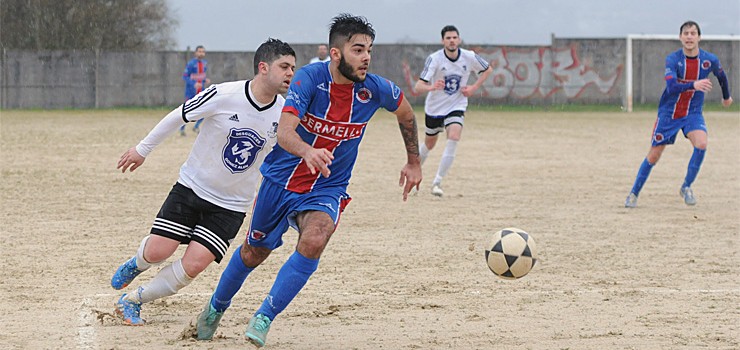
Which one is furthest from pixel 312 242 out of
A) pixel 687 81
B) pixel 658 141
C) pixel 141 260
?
pixel 687 81

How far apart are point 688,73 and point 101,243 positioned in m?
6.91

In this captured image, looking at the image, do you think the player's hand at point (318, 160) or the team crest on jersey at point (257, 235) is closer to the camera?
the player's hand at point (318, 160)

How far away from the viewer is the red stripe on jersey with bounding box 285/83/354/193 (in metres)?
5.86

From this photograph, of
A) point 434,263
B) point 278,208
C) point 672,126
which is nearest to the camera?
point 278,208

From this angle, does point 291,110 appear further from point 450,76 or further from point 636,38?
point 636,38

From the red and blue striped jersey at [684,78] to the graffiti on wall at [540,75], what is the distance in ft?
84.7

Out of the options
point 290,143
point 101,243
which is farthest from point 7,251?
point 290,143

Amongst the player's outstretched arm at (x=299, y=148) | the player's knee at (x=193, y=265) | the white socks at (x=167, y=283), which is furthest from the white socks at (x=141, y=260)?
the player's outstretched arm at (x=299, y=148)

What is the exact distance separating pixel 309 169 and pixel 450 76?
27.6 feet

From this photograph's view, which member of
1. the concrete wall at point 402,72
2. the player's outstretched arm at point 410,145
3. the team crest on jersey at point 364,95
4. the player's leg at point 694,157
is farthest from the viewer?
the concrete wall at point 402,72

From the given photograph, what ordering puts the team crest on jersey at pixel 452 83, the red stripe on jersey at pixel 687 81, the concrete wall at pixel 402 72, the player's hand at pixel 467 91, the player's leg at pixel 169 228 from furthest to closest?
the concrete wall at pixel 402 72 → the team crest on jersey at pixel 452 83 → the player's hand at pixel 467 91 → the red stripe on jersey at pixel 687 81 → the player's leg at pixel 169 228

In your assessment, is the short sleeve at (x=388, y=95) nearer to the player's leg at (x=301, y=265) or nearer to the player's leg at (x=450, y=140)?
the player's leg at (x=301, y=265)

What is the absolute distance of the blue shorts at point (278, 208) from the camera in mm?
5832

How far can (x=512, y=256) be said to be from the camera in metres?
6.58
